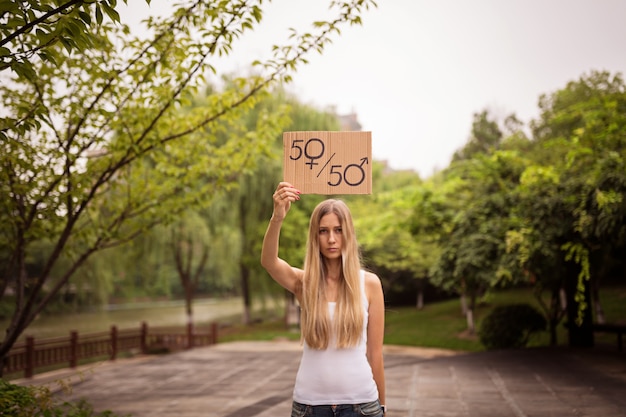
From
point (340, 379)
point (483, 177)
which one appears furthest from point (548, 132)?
point (340, 379)

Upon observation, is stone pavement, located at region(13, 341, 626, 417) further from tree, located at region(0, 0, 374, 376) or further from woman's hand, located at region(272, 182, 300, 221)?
woman's hand, located at region(272, 182, 300, 221)

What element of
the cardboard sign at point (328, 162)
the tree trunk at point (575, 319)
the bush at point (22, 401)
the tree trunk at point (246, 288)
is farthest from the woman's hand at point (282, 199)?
the tree trunk at point (246, 288)

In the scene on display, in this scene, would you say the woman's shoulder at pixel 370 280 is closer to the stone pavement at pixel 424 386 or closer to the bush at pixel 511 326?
the stone pavement at pixel 424 386

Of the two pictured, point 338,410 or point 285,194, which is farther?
point 285,194

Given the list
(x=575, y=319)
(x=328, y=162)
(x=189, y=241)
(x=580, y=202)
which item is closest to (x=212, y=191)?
(x=328, y=162)

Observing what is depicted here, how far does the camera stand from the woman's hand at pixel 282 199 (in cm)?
248

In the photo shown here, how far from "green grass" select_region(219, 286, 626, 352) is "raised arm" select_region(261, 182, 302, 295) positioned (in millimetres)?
12725

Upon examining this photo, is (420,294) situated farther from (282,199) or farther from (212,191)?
(282,199)

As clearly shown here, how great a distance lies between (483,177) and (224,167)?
243 inches

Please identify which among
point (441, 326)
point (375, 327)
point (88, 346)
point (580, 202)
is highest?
point (580, 202)

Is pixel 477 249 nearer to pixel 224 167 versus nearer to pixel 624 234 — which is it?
pixel 624 234

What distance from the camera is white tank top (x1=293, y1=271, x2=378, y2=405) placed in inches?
93.0

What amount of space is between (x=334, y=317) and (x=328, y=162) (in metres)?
0.93

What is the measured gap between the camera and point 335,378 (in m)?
2.38
